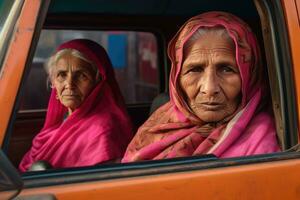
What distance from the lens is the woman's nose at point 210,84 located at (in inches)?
81.9

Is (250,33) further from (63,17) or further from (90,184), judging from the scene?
(63,17)

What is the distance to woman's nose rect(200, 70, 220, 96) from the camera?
2.08 metres

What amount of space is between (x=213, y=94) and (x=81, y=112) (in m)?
1.11

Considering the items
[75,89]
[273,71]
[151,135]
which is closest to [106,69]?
[75,89]

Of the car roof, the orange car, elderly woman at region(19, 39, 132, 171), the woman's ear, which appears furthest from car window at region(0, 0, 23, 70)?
the car roof

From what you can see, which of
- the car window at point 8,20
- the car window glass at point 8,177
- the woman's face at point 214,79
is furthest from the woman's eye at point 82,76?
the car window glass at point 8,177

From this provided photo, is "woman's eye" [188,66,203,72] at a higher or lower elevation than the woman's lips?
higher

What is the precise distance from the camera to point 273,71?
1904mm

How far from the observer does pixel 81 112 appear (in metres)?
2.99

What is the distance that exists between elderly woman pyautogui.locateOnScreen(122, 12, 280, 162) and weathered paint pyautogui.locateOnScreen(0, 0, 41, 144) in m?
0.70

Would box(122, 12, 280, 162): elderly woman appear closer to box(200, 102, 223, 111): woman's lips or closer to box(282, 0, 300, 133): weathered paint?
box(200, 102, 223, 111): woman's lips

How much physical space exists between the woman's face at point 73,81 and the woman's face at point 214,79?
99 centimetres

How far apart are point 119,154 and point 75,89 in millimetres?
495

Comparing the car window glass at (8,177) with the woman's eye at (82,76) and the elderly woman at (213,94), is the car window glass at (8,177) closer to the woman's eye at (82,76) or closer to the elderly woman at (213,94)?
the elderly woman at (213,94)
